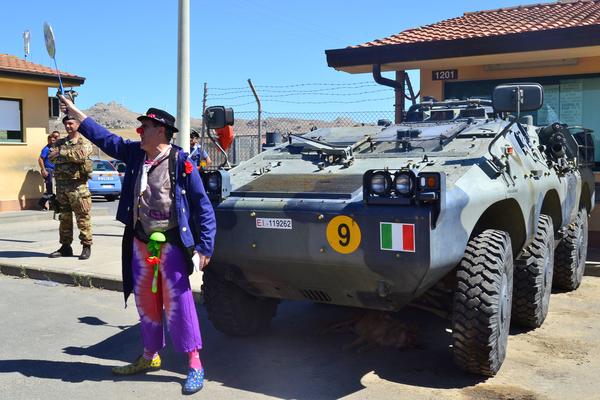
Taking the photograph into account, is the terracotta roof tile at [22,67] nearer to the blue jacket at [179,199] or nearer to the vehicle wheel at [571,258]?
the blue jacket at [179,199]

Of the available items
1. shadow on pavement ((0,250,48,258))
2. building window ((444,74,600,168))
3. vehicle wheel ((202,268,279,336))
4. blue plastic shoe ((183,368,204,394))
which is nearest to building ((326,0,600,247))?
building window ((444,74,600,168))

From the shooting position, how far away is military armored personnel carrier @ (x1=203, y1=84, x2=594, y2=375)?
12.4 ft

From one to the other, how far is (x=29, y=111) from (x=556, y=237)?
11.8 m

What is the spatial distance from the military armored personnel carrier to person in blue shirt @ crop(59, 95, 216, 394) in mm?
320

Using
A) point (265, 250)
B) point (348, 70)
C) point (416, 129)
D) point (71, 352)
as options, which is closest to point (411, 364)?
point (265, 250)

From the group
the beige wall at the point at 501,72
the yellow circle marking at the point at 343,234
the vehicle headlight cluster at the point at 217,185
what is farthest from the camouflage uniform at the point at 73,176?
the beige wall at the point at 501,72

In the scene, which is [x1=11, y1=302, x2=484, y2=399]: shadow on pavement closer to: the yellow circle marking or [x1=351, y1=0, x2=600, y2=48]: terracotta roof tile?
the yellow circle marking

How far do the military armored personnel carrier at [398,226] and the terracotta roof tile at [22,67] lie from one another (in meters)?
10.2

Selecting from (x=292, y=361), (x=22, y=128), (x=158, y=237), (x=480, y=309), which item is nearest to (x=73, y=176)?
(x=158, y=237)

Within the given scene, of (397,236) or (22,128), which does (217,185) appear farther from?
(22,128)

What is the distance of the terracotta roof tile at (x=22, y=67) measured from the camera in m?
13.9

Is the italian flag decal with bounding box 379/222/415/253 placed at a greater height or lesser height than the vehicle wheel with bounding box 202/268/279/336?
greater

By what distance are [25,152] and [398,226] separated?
41.3 ft

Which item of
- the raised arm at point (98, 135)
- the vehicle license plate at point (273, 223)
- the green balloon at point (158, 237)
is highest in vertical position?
the raised arm at point (98, 135)
